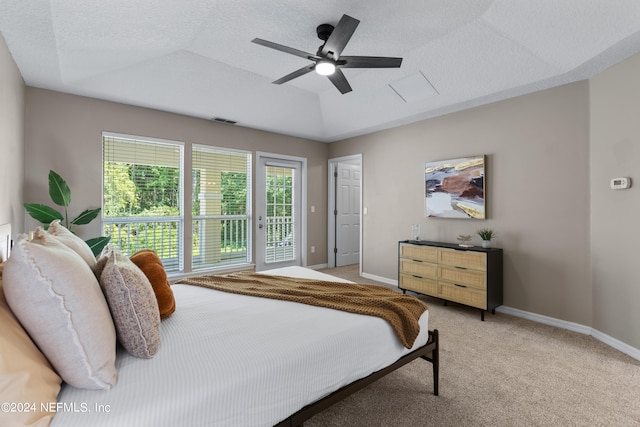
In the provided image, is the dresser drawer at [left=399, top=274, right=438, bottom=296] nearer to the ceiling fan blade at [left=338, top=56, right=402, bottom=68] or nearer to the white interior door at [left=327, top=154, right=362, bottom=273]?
the white interior door at [left=327, top=154, right=362, bottom=273]

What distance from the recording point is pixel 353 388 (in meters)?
1.61

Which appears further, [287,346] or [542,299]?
[542,299]

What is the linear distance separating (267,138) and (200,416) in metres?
4.66

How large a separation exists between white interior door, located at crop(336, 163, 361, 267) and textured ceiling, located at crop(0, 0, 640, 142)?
2103mm

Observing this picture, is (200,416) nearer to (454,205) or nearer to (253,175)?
(454,205)

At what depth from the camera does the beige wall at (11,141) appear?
2.50 metres

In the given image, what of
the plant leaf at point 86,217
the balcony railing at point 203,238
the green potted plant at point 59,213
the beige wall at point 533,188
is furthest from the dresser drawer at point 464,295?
the plant leaf at point 86,217

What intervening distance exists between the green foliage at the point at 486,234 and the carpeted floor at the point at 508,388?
108 cm

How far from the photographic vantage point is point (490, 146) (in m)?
3.82

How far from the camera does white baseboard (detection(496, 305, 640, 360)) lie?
2.66 meters

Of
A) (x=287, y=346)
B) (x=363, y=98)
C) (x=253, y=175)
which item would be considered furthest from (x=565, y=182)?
(x=253, y=175)

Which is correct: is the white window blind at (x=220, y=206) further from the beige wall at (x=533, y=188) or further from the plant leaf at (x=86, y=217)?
the beige wall at (x=533, y=188)

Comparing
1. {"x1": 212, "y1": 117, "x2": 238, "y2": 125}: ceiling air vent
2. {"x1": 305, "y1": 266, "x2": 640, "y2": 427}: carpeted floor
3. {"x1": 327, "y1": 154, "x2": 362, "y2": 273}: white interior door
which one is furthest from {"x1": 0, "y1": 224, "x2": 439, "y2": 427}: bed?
{"x1": 327, "y1": 154, "x2": 362, "y2": 273}: white interior door

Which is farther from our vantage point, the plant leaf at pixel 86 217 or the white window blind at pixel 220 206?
the white window blind at pixel 220 206
